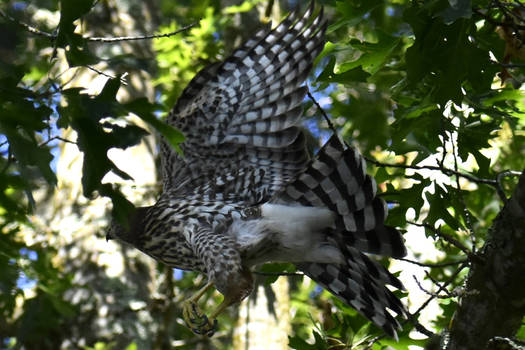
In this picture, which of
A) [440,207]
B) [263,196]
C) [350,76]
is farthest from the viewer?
[263,196]

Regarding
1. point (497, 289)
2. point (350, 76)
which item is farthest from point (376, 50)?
point (497, 289)

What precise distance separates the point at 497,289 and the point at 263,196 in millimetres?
1357

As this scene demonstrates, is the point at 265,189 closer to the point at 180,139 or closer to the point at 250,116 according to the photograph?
the point at 250,116

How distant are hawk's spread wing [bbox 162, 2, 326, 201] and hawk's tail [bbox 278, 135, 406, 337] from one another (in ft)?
1.05

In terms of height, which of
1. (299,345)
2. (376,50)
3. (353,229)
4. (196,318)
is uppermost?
(376,50)

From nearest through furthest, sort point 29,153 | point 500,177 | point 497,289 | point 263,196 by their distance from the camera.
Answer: point 29,153 → point 497,289 → point 500,177 → point 263,196

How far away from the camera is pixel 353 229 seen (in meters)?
3.48

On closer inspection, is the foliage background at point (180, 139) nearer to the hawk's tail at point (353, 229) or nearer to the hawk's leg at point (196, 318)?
the hawk's tail at point (353, 229)

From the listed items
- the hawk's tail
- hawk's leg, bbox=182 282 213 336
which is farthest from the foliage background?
hawk's leg, bbox=182 282 213 336

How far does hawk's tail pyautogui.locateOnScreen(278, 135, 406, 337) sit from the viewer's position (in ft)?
11.0

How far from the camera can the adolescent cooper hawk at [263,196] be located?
3.44 metres

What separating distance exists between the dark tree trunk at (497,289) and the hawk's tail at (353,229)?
0.56 m

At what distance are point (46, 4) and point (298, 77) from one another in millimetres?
1446

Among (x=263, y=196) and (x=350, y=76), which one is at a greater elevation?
(x=350, y=76)
